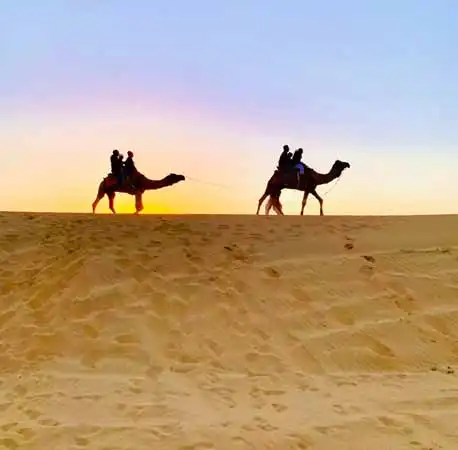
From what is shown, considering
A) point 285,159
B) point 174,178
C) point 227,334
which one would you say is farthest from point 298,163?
point 227,334

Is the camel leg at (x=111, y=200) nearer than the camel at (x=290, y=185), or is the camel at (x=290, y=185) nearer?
the camel at (x=290, y=185)

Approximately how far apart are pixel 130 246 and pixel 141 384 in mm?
4962

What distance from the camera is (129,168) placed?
19984 millimetres

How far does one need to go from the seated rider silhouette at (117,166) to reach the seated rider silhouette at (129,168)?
156 mm

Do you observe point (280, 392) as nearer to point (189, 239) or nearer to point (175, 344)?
point (175, 344)

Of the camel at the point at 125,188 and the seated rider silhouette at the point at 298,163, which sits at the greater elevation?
the seated rider silhouette at the point at 298,163

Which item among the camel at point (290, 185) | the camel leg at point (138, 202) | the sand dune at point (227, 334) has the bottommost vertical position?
the sand dune at point (227, 334)

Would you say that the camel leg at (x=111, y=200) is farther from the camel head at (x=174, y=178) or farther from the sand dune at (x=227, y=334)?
the sand dune at (x=227, y=334)

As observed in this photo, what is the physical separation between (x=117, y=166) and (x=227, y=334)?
37.8 ft

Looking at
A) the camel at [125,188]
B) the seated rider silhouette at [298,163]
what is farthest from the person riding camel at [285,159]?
the camel at [125,188]

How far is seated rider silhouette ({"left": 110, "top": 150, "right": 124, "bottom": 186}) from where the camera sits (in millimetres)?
19828

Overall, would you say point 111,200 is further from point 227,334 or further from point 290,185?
point 227,334

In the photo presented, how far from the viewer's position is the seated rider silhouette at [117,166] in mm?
19828

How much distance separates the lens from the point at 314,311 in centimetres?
984
